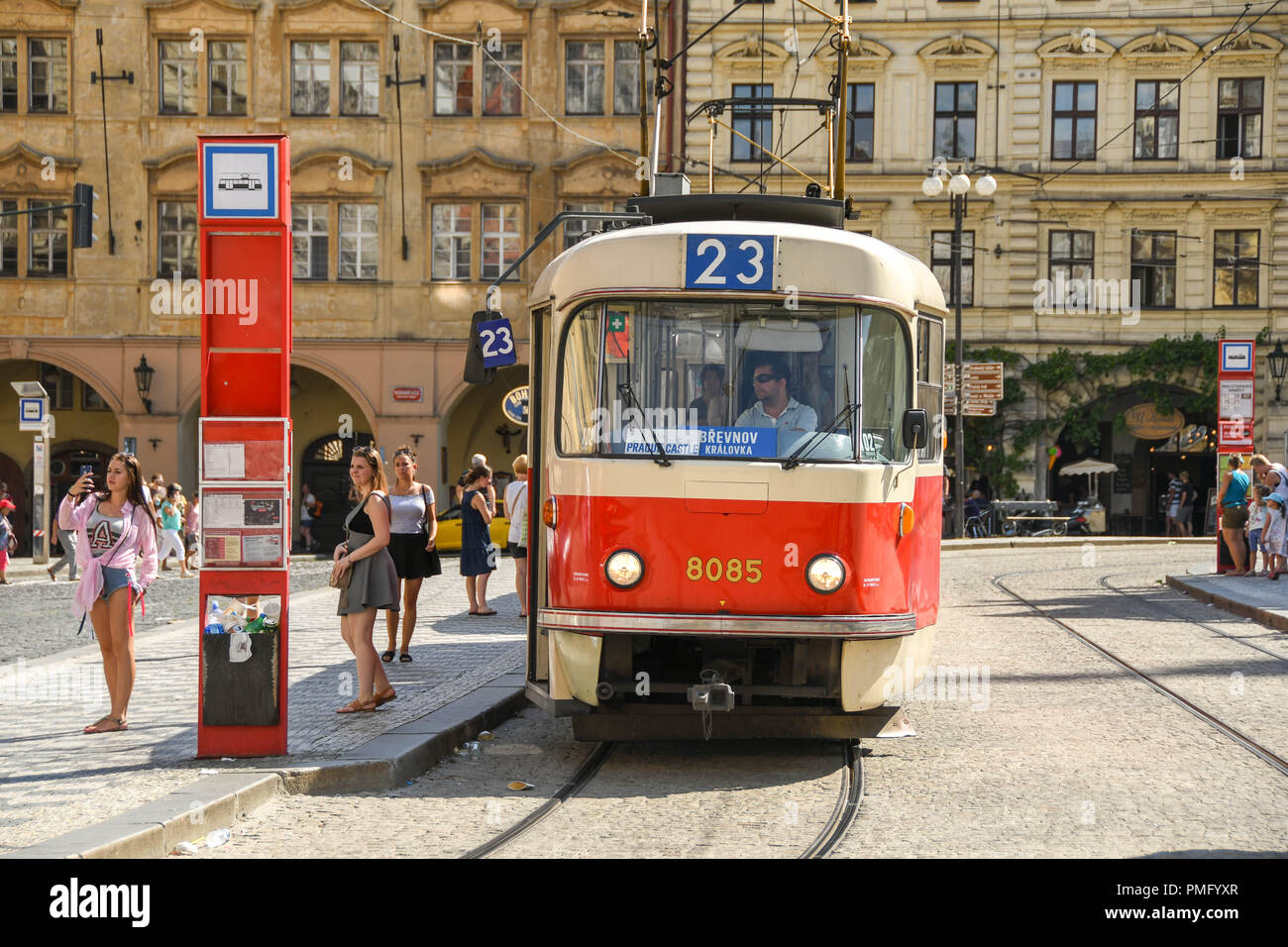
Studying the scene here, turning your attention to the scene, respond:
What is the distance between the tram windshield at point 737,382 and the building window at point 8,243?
29959 mm

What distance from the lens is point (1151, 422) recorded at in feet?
121

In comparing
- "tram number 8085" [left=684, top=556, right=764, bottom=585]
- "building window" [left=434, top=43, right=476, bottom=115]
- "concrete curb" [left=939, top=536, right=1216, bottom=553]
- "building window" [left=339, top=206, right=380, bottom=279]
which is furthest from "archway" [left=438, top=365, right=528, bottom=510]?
"tram number 8085" [left=684, top=556, right=764, bottom=585]

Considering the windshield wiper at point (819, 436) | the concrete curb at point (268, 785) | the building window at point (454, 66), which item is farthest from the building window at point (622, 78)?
the windshield wiper at point (819, 436)

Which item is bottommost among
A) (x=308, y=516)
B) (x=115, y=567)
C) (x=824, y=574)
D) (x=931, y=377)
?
(x=308, y=516)

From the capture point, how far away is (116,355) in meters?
34.7

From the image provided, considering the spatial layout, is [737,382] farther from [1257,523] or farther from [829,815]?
[1257,523]

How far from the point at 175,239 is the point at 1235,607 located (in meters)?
25.2

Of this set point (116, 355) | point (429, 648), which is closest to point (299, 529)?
point (116, 355)

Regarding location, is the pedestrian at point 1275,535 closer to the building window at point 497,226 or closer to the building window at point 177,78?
the building window at point 497,226

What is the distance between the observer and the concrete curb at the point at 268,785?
6.20m

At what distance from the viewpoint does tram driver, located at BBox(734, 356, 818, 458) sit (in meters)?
8.41

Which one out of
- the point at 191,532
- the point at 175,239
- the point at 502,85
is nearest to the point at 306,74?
the point at 502,85

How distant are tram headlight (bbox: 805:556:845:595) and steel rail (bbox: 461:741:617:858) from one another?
5.40ft

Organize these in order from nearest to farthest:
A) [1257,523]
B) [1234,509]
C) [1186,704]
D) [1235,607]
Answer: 1. [1186,704]
2. [1235,607]
3. [1234,509]
4. [1257,523]
